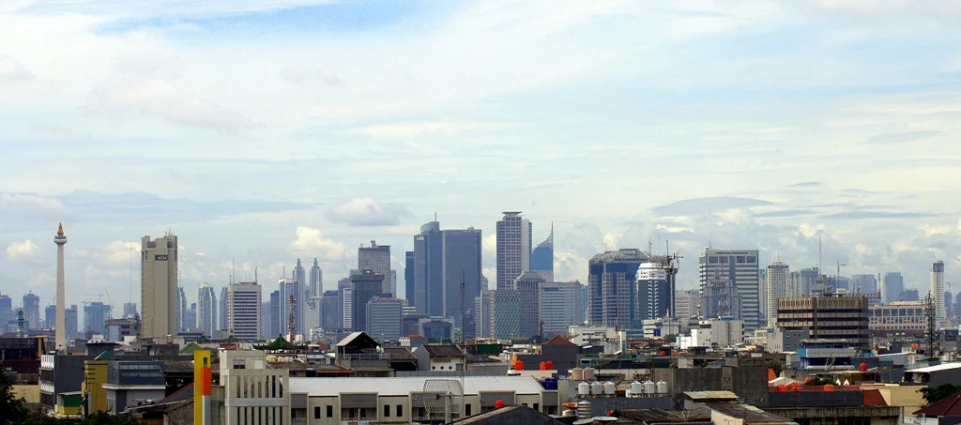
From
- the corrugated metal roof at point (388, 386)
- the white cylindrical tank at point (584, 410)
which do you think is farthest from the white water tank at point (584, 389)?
the white cylindrical tank at point (584, 410)

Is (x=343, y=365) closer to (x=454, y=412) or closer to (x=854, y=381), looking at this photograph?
(x=454, y=412)

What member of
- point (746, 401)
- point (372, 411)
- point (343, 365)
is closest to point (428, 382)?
point (372, 411)

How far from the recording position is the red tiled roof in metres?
75.8

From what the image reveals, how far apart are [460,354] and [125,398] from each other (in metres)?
21.1

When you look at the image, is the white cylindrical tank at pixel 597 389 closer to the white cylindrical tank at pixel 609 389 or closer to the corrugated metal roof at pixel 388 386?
the white cylindrical tank at pixel 609 389

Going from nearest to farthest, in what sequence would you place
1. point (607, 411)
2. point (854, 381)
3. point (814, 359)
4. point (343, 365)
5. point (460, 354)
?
point (607, 411) → point (343, 365) → point (460, 354) → point (854, 381) → point (814, 359)

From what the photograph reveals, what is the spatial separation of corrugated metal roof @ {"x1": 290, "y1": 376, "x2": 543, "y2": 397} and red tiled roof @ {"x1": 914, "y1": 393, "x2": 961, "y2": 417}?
16.7 metres

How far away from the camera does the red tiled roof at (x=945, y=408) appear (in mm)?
75750

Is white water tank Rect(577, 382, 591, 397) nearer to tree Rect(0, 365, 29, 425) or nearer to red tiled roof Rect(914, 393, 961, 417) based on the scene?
red tiled roof Rect(914, 393, 961, 417)

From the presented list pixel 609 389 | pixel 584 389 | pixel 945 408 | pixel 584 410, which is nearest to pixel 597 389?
pixel 609 389

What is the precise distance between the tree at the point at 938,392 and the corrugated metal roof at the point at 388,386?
25.1 m

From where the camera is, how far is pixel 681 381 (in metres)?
80.5

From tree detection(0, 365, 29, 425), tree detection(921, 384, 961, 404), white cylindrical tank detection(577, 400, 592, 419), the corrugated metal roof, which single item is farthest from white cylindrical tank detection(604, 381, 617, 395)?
tree detection(0, 365, 29, 425)

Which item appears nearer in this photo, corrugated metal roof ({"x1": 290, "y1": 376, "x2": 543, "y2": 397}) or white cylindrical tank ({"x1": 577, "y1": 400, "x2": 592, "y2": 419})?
white cylindrical tank ({"x1": 577, "y1": 400, "x2": 592, "y2": 419})
